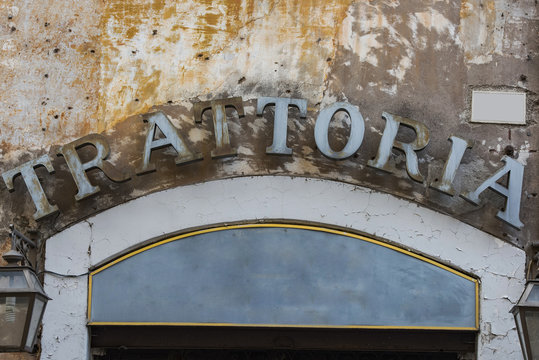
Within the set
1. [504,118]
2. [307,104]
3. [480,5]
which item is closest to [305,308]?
[307,104]

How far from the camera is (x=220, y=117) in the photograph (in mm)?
8117

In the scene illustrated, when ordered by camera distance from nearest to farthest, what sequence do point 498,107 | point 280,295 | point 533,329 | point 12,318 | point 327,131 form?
point 533,329, point 12,318, point 280,295, point 327,131, point 498,107

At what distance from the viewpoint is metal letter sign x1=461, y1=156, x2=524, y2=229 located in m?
7.91

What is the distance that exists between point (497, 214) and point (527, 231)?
1.13 feet

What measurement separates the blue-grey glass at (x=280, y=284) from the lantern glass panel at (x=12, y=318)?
1096 mm

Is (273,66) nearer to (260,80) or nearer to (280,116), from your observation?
(260,80)

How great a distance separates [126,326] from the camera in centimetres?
797

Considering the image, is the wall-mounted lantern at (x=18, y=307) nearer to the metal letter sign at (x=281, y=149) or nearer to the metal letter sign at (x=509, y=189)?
the metal letter sign at (x=281, y=149)

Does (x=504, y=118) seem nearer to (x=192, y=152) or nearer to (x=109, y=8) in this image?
(x=192, y=152)

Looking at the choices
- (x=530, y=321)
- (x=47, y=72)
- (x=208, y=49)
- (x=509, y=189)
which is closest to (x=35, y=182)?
(x=47, y=72)

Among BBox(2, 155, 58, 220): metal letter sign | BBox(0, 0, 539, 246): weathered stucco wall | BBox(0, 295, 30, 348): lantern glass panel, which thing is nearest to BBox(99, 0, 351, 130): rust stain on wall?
BBox(0, 0, 539, 246): weathered stucco wall

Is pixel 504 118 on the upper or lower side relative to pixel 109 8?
A: lower

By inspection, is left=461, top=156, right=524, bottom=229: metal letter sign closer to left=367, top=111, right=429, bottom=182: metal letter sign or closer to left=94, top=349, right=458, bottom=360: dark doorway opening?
left=367, top=111, right=429, bottom=182: metal letter sign

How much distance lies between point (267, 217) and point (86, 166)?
1.47 meters
